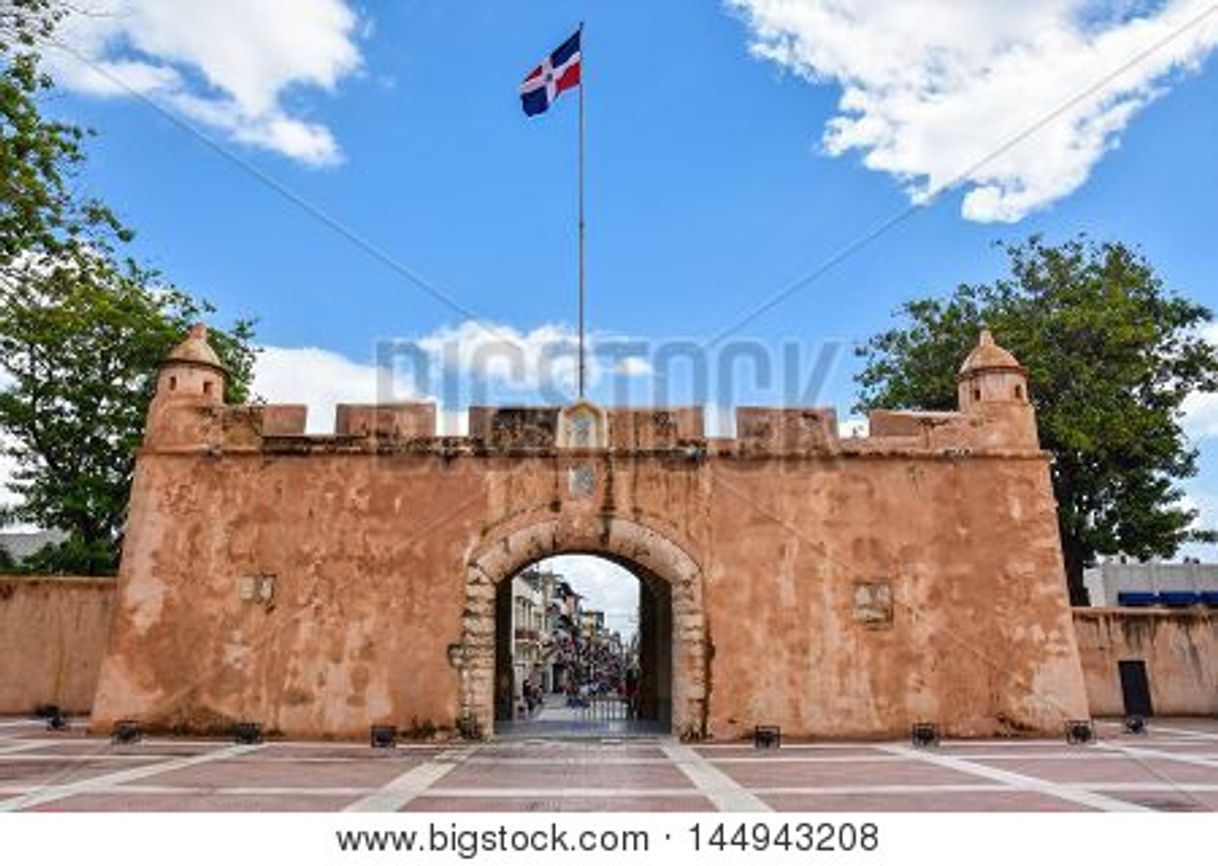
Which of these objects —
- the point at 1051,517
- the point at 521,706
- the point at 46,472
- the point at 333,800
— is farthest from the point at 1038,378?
the point at 46,472

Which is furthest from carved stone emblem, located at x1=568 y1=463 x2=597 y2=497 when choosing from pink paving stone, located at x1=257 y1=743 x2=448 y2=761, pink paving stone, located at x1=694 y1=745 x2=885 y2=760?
pink paving stone, located at x1=257 y1=743 x2=448 y2=761

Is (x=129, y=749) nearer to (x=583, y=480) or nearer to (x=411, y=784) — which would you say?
(x=411, y=784)

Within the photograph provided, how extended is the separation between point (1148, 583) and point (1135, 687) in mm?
19301

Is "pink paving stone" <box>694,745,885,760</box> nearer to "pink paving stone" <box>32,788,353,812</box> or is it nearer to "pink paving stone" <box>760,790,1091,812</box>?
"pink paving stone" <box>760,790,1091,812</box>

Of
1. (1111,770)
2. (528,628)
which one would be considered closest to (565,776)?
(1111,770)

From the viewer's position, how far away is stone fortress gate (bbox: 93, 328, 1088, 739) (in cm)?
1572

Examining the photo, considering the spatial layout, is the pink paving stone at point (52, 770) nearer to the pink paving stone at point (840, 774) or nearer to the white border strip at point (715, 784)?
the white border strip at point (715, 784)

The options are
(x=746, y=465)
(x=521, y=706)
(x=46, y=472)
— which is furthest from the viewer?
(x=521, y=706)

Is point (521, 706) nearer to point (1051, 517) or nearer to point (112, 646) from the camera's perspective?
point (112, 646)

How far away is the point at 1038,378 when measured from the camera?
84.5 feet

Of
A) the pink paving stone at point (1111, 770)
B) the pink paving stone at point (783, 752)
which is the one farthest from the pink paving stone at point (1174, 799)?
the pink paving stone at point (783, 752)

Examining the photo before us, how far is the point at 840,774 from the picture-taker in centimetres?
1129

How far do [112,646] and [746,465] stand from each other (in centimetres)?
1124
